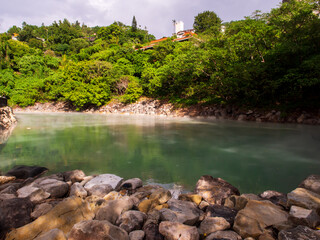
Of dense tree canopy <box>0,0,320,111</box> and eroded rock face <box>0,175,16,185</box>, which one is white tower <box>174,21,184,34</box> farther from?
eroded rock face <box>0,175,16,185</box>

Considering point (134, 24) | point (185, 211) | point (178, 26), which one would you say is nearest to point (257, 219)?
point (185, 211)

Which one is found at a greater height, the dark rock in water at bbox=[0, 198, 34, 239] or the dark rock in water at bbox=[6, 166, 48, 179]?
the dark rock in water at bbox=[0, 198, 34, 239]

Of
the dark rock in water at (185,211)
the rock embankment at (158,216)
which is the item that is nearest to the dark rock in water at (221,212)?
the rock embankment at (158,216)

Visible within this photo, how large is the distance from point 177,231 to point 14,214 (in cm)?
204

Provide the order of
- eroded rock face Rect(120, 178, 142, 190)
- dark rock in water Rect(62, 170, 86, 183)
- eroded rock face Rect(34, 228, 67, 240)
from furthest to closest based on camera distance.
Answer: dark rock in water Rect(62, 170, 86, 183)
eroded rock face Rect(120, 178, 142, 190)
eroded rock face Rect(34, 228, 67, 240)

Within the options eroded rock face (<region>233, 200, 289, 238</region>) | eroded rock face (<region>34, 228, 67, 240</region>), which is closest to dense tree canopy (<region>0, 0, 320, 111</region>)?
eroded rock face (<region>233, 200, 289, 238</region>)

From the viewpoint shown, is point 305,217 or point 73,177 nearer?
point 305,217

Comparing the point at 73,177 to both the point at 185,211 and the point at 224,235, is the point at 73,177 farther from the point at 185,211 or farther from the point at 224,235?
the point at 224,235

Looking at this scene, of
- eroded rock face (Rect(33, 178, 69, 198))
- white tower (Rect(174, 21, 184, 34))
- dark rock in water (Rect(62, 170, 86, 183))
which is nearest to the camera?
eroded rock face (Rect(33, 178, 69, 198))

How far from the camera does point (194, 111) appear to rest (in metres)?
19.3

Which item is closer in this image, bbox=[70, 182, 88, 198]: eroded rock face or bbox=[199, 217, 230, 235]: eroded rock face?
bbox=[199, 217, 230, 235]: eroded rock face

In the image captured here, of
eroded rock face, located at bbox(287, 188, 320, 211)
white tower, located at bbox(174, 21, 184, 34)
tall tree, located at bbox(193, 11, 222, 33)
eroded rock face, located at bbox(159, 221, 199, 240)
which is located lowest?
eroded rock face, located at bbox(159, 221, 199, 240)

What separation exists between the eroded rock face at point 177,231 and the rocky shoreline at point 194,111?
13386 millimetres

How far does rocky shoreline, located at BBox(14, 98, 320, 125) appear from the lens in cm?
1323
